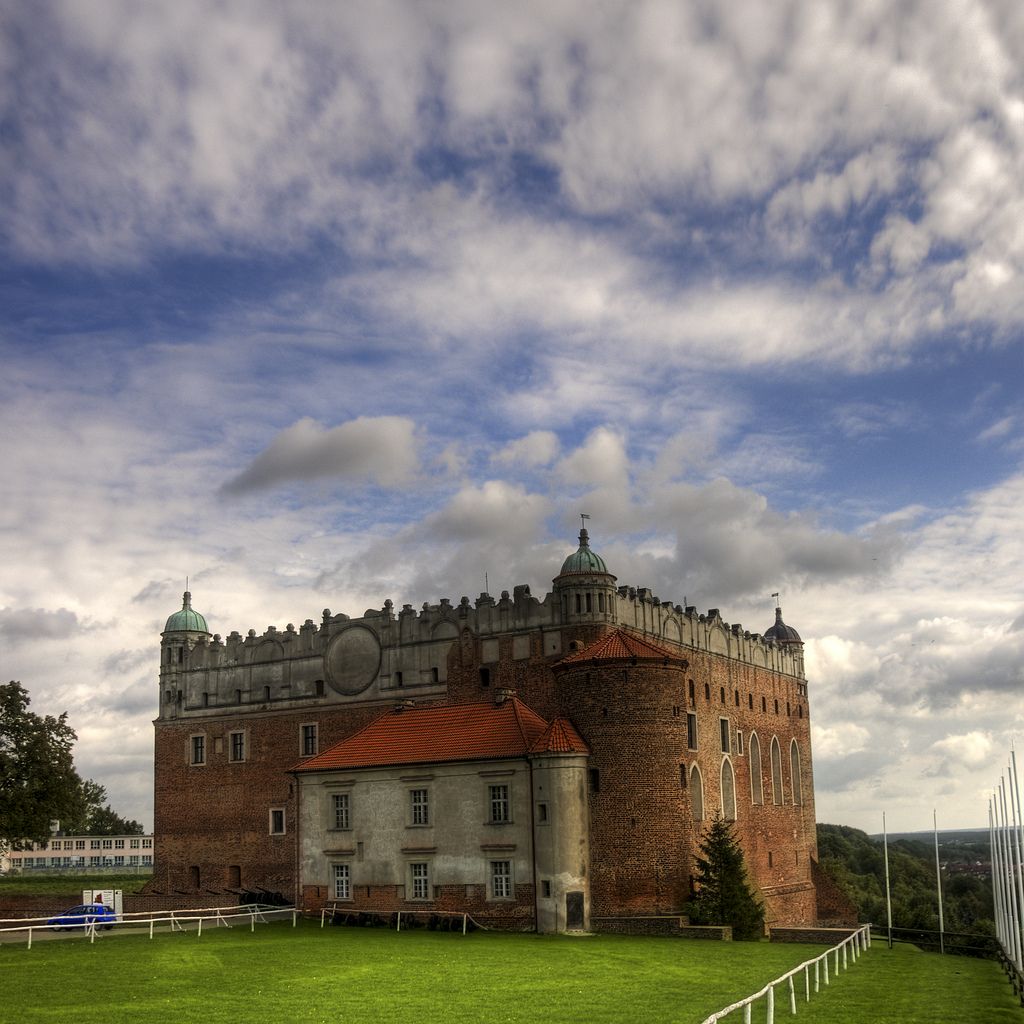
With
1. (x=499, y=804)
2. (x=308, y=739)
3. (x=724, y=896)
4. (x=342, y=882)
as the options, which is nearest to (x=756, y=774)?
(x=724, y=896)

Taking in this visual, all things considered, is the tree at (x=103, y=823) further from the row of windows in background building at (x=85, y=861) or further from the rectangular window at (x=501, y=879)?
the rectangular window at (x=501, y=879)

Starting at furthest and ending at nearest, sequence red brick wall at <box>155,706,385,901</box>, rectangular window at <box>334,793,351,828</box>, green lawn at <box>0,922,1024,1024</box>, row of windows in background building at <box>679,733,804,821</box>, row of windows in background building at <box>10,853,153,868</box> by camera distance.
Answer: row of windows in background building at <box>10,853,153,868</box> → red brick wall at <box>155,706,385,901</box> → row of windows in background building at <box>679,733,804,821</box> → rectangular window at <box>334,793,351,828</box> → green lawn at <box>0,922,1024,1024</box>

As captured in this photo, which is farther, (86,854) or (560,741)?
(86,854)

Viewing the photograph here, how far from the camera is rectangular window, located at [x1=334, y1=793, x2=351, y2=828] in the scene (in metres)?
→ 48.7

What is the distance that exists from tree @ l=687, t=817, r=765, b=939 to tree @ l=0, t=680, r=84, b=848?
2852 cm

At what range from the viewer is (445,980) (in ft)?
91.6

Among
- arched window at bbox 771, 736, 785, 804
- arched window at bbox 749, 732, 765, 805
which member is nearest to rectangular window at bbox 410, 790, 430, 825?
arched window at bbox 749, 732, 765, 805

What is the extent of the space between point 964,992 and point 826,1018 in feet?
30.1

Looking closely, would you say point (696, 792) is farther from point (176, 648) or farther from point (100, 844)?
point (100, 844)

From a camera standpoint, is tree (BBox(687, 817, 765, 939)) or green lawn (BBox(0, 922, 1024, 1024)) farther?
tree (BBox(687, 817, 765, 939))

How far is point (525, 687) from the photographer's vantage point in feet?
171

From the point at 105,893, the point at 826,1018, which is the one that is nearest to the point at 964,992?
the point at 826,1018

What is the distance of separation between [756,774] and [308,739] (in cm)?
2166

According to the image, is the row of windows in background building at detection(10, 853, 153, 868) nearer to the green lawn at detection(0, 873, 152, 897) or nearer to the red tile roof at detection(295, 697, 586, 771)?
the green lawn at detection(0, 873, 152, 897)
